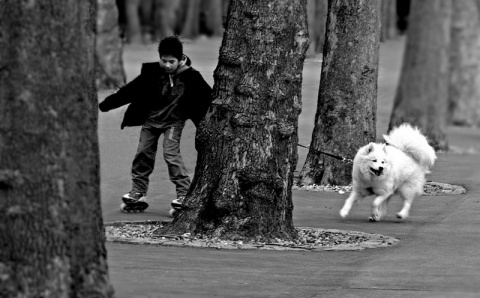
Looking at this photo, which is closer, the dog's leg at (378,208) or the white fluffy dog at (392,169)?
the dog's leg at (378,208)

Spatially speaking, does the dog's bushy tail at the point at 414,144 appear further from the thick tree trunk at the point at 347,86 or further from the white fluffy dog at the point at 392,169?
the thick tree trunk at the point at 347,86

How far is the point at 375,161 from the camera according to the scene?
1385cm

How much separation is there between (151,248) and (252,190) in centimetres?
119

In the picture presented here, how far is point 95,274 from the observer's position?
6.32 metres

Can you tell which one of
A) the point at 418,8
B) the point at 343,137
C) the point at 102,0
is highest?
the point at 102,0

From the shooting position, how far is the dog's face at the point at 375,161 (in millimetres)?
13828

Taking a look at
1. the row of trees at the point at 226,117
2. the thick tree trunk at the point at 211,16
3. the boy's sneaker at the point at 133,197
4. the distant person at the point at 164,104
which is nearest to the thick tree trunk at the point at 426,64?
the row of trees at the point at 226,117

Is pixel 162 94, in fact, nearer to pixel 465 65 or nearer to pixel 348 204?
pixel 348 204

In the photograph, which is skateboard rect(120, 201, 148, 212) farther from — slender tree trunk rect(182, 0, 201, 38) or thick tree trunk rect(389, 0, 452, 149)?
slender tree trunk rect(182, 0, 201, 38)

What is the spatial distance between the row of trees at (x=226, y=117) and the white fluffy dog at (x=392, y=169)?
0.31m

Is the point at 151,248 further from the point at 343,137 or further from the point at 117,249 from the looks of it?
the point at 343,137

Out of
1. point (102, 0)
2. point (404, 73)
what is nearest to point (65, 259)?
point (404, 73)

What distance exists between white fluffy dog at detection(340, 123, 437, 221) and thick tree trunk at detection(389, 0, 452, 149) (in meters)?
3.98

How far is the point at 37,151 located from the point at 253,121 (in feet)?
16.9
